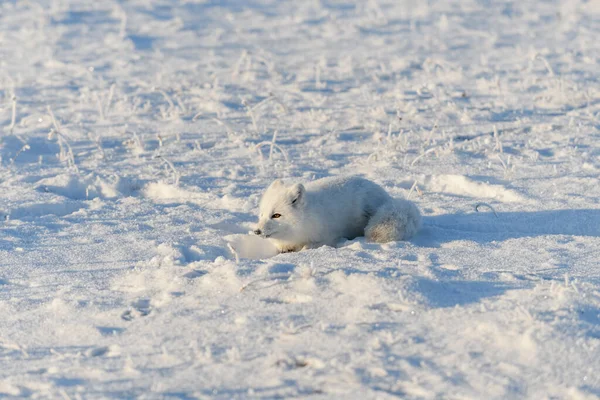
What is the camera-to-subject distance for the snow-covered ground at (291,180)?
3486mm

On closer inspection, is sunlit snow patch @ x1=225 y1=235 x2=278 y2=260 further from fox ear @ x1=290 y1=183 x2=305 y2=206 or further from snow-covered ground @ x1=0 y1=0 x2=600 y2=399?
fox ear @ x1=290 y1=183 x2=305 y2=206

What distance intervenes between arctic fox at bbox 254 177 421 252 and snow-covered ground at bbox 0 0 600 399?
0.70 feet

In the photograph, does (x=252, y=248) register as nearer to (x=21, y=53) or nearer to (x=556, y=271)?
(x=556, y=271)

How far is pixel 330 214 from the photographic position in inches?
226

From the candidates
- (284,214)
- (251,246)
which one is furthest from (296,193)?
(251,246)

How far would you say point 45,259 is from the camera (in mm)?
5223

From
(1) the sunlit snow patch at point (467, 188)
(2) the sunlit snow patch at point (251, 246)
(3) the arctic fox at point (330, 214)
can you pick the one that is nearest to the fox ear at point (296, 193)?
(3) the arctic fox at point (330, 214)

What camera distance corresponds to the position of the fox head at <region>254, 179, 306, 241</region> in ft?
18.2

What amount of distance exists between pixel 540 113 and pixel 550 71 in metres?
1.15

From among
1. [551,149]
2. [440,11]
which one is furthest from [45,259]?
[440,11]

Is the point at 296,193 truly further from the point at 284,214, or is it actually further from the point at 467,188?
the point at 467,188

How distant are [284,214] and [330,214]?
0.38m

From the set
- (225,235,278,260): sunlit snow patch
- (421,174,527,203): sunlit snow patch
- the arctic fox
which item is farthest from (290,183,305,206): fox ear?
(421,174,527,203): sunlit snow patch

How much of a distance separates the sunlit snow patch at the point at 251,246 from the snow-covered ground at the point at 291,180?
0.06 ft
